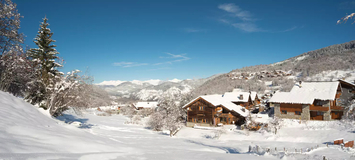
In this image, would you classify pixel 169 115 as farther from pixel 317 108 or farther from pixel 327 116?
pixel 327 116

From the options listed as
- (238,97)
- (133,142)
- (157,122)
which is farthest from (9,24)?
(238,97)

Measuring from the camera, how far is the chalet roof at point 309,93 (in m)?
39.3

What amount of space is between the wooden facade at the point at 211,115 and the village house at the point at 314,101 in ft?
32.9

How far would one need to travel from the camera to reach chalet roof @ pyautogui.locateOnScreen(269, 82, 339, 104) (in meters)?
39.3

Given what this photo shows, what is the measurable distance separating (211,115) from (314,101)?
23204mm

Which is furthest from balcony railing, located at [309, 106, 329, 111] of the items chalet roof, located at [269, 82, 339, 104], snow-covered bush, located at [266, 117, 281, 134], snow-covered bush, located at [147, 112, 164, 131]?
snow-covered bush, located at [147, 112, 164, 131]

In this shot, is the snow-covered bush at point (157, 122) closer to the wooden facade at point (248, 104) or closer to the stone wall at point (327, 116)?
the wooden facade at point (248, 104)

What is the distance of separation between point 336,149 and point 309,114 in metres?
22.4

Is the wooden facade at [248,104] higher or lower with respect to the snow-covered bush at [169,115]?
higher

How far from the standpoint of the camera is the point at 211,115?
45.2m

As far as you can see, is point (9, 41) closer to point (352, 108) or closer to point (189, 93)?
point (352, 108)

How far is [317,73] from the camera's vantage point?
440 ft

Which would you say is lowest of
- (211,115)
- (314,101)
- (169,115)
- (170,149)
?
(170,149)

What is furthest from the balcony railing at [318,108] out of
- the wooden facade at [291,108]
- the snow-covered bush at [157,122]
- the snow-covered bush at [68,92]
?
the snow-covered bush at [68,92]
